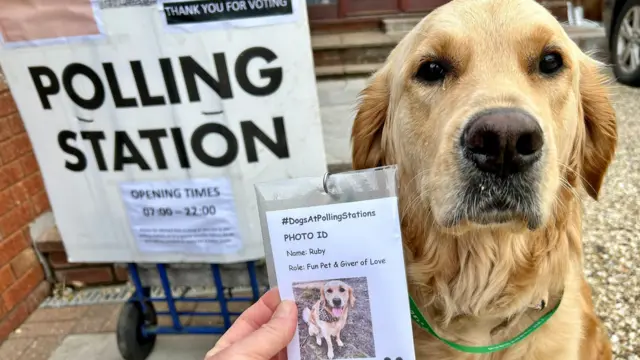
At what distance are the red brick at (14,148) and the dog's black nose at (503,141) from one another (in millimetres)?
2865

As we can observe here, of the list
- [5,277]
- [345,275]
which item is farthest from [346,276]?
[5,277]

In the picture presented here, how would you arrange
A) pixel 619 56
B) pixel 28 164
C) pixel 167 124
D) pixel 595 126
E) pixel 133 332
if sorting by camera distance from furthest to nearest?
pixel 619 56
pixel 28 164
pixel 133 332
pixel 167 124
pixel 595 126

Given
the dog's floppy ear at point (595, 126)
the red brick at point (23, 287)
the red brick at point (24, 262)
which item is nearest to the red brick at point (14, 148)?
the red brick at point (24, 262)

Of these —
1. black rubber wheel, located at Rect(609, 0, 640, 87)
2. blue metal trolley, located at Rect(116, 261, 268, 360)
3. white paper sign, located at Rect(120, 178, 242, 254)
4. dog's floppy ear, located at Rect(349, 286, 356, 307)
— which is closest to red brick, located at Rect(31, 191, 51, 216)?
blue metal trolley, located at Rect(116, 261, 268, 360)

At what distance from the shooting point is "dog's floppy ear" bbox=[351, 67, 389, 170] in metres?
1.70

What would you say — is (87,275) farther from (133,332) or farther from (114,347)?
(133,332)

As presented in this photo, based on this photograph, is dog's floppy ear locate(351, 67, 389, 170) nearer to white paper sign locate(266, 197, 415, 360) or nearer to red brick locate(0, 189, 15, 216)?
white paper sign locate(266, 197, 415, 360)

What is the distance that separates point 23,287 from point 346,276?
2786 mm

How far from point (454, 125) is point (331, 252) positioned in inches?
18.3

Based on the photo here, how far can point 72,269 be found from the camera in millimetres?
3139

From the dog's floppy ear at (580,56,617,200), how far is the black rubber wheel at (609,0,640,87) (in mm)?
5332

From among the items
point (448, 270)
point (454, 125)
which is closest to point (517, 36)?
point (454, 125)

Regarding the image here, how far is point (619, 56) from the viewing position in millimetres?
6301

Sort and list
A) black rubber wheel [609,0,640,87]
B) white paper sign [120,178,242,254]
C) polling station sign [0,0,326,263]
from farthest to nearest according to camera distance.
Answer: black rubber wheel [609,0,640,87]
white paper sign [120,178,242,254]
polling station sign [0,0,326,263]
